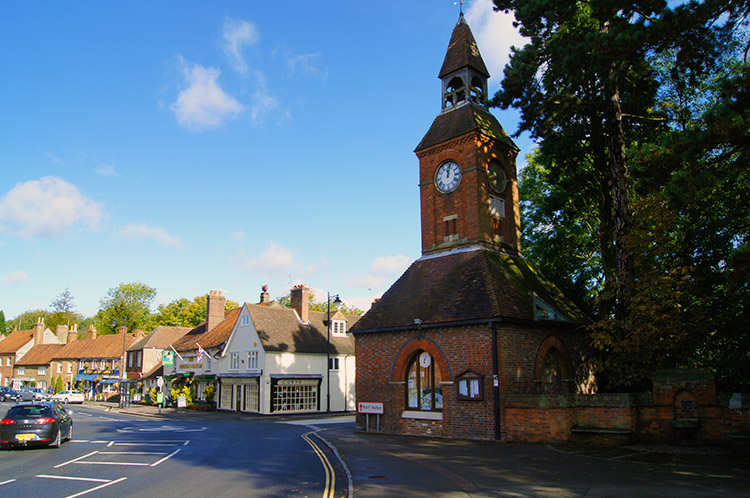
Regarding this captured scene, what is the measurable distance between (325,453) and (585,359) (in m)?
11.9

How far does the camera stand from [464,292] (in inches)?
798

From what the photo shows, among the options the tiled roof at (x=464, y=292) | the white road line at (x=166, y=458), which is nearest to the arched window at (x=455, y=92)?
the tiled roof at (x=464, y=292)

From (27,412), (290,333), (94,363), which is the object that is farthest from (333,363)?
(94,363)

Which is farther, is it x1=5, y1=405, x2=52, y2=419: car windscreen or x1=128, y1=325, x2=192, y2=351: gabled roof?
x1=128, y1=325, x2=192, y2=351: gabled roof

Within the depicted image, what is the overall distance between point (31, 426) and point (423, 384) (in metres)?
12.9

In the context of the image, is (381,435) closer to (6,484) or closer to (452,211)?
(452,211)

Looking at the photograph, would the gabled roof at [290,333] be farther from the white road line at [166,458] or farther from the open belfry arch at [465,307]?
the white road line at [166,458]

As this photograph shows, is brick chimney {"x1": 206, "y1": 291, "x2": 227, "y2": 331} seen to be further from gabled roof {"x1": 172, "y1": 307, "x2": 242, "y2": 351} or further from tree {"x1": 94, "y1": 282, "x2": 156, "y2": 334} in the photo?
tree {"x1": 94, "y1": 282, "x2": 156, "y2": 334}

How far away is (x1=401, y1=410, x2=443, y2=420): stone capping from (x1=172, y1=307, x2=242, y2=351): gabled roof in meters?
26.0

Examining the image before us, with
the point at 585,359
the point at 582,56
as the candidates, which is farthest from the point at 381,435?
the point at 582,56

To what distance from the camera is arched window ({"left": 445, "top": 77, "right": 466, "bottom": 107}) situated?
25500mm

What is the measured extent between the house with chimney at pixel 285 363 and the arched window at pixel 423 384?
16622 mm

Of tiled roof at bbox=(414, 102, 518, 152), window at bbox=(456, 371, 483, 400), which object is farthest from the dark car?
tiled roof at bbox=(414, 102, 518, 152)

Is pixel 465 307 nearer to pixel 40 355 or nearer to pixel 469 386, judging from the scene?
pixel 469 386
